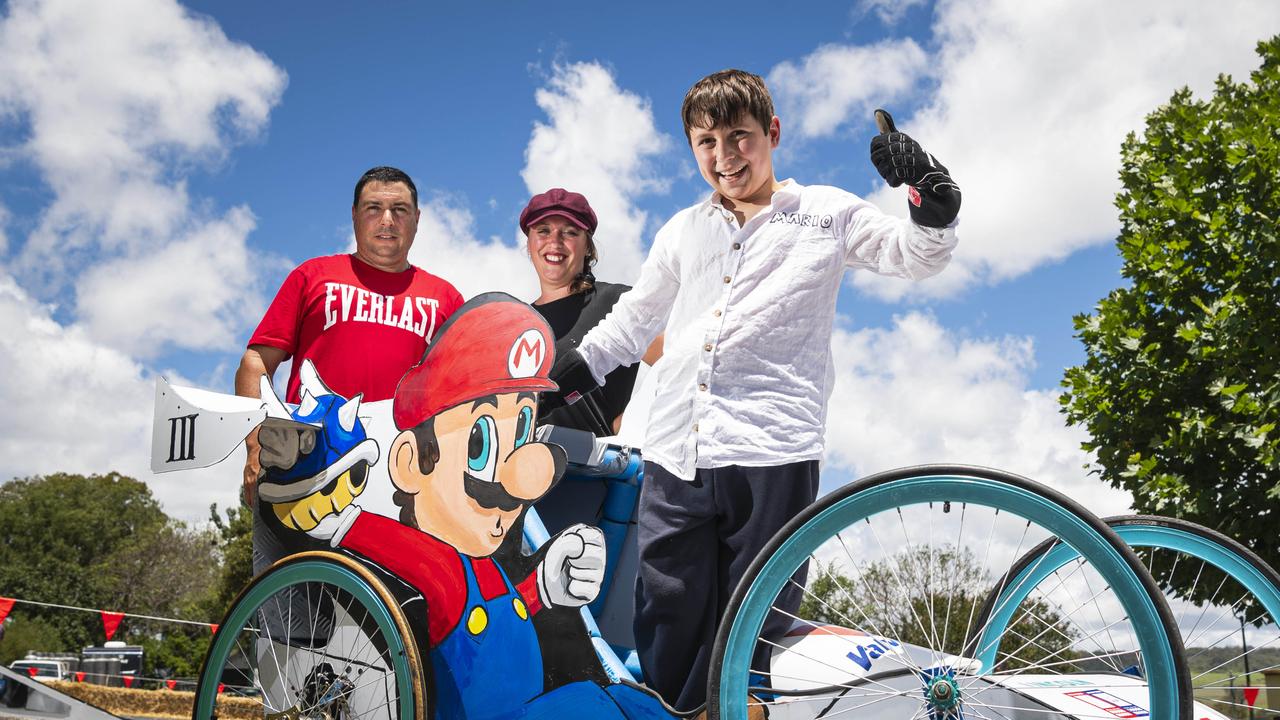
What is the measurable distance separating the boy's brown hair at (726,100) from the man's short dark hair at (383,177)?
1377 millimetres

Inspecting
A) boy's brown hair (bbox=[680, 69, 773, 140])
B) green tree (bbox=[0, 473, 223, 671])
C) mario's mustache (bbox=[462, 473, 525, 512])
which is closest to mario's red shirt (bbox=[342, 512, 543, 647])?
→ mario's mustache (bbox=[462, 473, 525, 512])

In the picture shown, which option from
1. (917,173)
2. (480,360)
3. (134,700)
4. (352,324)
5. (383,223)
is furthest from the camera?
(134,700)

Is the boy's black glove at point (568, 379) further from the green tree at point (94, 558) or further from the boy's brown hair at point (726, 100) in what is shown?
the green tree at point (94, 558)

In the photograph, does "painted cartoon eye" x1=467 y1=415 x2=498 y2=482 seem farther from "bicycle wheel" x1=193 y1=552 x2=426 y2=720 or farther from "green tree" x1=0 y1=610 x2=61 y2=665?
"green tree" x1=0 y1=610 x2=61 y2=665

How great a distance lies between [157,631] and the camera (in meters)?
42.5

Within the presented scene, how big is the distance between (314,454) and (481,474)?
64 cm

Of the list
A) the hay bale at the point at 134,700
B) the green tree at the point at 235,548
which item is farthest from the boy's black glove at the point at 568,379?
the green tree at the point at 235,548

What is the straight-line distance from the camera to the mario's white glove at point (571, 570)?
2.45 meters

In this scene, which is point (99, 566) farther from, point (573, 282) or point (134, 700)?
point (573, 282)

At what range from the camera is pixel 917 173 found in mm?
2107

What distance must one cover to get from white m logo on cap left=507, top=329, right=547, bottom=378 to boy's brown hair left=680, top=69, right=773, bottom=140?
0.73m

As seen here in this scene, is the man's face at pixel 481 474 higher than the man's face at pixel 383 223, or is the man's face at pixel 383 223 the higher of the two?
the man's face at pixel 383 223

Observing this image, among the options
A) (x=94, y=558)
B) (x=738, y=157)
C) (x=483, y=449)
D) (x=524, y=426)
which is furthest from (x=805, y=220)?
(x=94, y=558)

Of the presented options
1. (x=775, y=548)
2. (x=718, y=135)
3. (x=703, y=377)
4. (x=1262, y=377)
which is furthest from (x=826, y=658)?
(x=1262, y=377)
